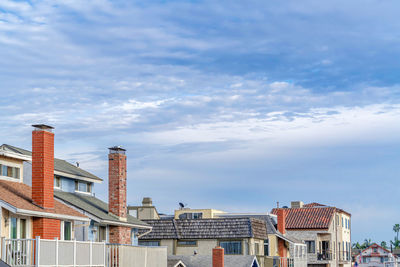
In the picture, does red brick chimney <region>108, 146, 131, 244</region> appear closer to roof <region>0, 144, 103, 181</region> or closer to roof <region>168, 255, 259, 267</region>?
roof <region>0, 144, 103, 181</region>

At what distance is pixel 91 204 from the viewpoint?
43625 millimetres

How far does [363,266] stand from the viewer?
446 feet

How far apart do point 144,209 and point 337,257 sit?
32.1 meters

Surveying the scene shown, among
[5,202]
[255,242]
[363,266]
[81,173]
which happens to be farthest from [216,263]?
[363,266]

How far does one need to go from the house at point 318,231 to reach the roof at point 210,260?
2765cm

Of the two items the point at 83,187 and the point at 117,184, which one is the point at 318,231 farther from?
the point at 83,187

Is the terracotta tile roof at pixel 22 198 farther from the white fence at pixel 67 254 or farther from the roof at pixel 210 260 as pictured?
the roof at pixel 210 260

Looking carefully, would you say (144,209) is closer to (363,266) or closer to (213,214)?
(213,214)

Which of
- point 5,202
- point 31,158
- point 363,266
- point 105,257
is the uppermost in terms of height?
point 31,158

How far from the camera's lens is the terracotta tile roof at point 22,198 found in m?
32.0

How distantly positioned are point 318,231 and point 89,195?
148 ft

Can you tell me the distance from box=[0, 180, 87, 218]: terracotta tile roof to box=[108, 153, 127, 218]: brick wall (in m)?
6.85

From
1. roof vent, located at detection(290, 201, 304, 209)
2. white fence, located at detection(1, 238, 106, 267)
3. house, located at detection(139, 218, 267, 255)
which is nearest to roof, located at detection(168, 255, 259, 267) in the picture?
house, located at detection(139, 218, 267, 255)

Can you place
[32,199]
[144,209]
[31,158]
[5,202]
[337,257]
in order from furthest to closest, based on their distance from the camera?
[337,257], [144,209], [31,158], [32,199], [5,202]
